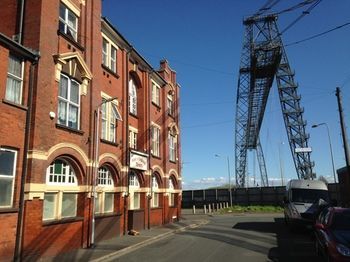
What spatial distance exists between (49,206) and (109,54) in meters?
9.76

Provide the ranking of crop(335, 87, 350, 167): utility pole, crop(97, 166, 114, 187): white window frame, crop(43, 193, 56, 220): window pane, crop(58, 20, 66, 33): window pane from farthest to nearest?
crop(335, 87, 350, 167): utility pole
crop(97, 166, 114, 187): white window frame
crop(58, 20, 66, 33): window pane
crop(43, 193, 56, 220): window pane

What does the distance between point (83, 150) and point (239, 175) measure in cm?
5692

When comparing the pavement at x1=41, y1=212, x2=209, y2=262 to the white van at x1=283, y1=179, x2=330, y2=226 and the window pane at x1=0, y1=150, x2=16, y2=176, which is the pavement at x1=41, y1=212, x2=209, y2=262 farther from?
the white van at x1=283, y1=179, x2=330, y2=226

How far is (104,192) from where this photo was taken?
20875 mm

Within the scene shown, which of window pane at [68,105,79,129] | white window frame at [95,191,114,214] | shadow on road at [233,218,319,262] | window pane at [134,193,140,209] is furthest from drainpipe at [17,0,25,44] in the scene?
window pane at [134,193,140,209]

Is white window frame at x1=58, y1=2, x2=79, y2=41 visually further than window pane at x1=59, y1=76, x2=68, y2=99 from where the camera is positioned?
Yes

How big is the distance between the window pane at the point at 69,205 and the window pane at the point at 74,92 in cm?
403

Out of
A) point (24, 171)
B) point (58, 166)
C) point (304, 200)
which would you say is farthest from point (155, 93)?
point (24, 171)

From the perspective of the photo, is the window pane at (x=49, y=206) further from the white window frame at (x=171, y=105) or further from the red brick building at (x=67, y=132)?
the white window frame at (x=171, y=105)

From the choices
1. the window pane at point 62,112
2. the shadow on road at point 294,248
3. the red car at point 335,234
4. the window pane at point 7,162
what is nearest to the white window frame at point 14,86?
the window pane at point 7,162

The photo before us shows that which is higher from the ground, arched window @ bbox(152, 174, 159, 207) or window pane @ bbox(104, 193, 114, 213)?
arched window @ bbox(152, 174, 159, 207)

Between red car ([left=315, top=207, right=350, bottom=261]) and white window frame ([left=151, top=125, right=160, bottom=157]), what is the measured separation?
16699mm

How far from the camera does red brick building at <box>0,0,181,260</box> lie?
14.0 meters

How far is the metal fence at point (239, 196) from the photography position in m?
55.8
